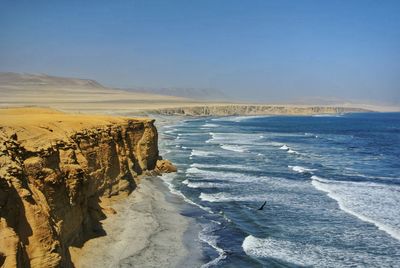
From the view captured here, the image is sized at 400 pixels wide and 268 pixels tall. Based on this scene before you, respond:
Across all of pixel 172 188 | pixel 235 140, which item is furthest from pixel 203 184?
pixel 235 140

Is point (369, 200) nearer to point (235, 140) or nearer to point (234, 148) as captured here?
point (234, 148)

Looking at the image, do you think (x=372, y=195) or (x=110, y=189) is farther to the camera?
(x=372, y=195)

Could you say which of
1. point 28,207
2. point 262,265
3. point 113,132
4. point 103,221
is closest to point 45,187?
point 28,207

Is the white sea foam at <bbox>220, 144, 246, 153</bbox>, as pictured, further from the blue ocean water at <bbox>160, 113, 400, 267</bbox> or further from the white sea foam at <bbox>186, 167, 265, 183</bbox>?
the white sea foam at <bbox>186, 167, 265, 183</bbox>

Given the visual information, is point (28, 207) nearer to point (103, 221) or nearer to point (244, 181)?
point (103, 221)

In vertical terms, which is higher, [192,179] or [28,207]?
[28,207]

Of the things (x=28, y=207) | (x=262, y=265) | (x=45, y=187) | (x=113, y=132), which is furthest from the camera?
(x=113, y=132)

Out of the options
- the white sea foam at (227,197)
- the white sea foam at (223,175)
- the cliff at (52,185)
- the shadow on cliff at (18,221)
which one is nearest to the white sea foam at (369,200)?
the white sea foam at (223,175)

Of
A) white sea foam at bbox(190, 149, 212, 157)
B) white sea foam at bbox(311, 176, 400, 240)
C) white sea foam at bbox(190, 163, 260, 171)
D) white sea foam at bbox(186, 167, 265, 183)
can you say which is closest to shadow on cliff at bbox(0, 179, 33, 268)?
white sea foam at bbox(311, 176, 400, 240)

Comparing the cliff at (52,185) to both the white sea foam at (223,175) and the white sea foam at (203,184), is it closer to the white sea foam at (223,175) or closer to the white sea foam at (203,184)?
the white sea foam at (203,184)
